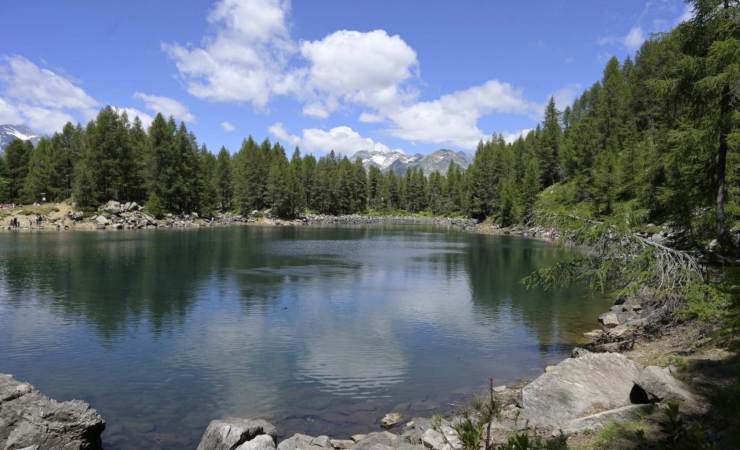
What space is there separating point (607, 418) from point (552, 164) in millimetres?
124127

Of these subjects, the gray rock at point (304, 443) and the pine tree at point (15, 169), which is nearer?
the gray rock at point (304, 443)

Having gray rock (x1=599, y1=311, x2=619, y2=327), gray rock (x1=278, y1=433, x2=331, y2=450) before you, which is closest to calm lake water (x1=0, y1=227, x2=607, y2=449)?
gray rock (x1=599, y1=311, x2=619, y2=327)

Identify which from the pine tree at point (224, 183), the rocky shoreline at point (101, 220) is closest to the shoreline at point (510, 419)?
the rocky shoreline at point (101, 220)

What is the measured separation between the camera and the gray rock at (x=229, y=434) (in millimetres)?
12945

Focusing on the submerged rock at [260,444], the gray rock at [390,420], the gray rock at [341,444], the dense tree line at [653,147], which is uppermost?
the dense tree line at [653,147]

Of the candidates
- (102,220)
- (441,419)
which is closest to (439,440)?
(441,419)

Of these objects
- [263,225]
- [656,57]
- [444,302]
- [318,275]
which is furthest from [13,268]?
[656,57]

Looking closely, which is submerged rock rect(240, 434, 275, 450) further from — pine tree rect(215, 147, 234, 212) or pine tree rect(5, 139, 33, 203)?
pine tree rect(215, 147, 234, 212)

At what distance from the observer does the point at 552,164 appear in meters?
126

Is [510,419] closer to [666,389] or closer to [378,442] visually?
[378,442]

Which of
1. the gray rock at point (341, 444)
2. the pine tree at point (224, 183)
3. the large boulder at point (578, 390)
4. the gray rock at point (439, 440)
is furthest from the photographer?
the pine tree at point (224, 183)

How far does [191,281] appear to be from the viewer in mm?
43000

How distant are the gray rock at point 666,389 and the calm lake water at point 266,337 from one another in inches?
322

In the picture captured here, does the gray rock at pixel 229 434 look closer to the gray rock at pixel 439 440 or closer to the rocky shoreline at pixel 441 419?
the rocky shoreline at pixel 441 419
